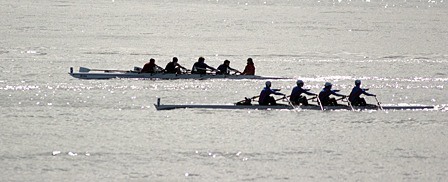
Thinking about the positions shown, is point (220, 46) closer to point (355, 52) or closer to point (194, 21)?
point (355, 52)

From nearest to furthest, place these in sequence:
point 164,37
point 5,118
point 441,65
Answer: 1. point 5,118
2. point 441,65
3. point 164,37

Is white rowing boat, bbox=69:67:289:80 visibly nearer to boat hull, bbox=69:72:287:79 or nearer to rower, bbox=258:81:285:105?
boat hull, bbox=69:72:287:79

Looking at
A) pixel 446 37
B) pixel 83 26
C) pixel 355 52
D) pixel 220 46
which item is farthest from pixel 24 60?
pixel 446 37

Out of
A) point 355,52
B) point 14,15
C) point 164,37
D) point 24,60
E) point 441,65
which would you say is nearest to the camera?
point 24,60

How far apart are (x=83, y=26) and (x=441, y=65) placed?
38.4m

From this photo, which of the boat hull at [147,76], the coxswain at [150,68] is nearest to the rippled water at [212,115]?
the boat hull at [147,76]

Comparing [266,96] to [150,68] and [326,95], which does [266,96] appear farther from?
[150,68]

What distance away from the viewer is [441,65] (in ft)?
197

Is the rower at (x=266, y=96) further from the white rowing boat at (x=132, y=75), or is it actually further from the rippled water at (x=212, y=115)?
the white rowing boat at (x=132, y=75)

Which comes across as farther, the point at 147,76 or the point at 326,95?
the point at 147,76

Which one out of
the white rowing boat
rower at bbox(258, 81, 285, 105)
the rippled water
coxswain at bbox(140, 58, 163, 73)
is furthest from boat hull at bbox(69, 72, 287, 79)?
rower at bbox(258, 81, 285, 105)

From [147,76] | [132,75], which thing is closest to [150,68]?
[147,76]

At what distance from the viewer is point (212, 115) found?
3856 cm

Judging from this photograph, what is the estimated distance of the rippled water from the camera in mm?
30094
